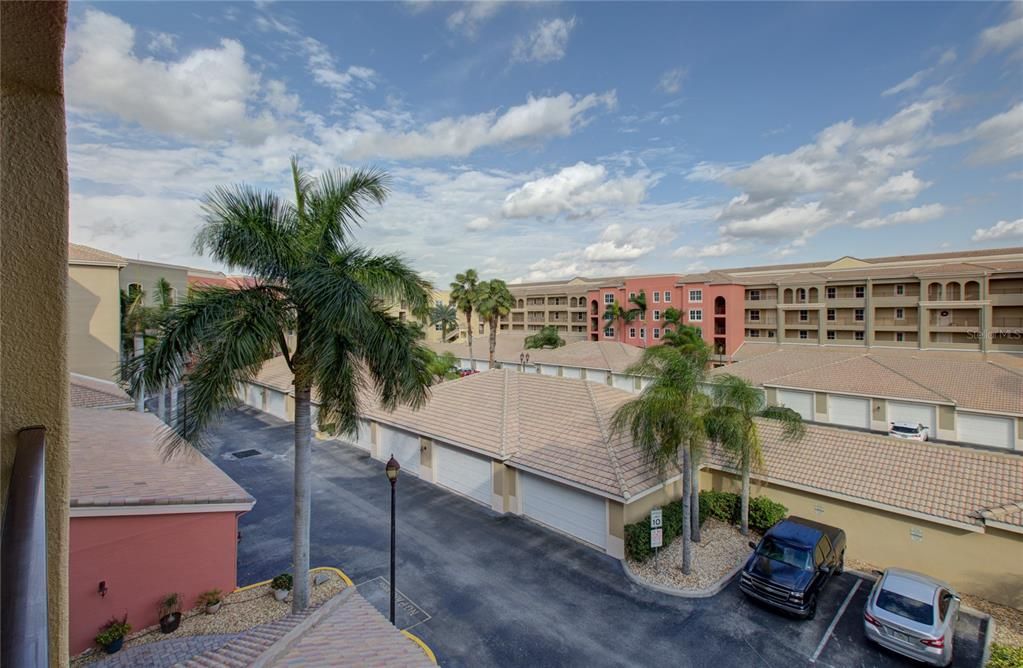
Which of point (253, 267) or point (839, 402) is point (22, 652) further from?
point (839, 402)

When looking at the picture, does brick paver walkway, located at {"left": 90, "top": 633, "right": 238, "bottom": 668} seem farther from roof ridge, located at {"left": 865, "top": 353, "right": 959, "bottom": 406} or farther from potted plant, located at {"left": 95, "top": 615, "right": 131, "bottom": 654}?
roof ridge, located at {"left": 865, "top": 353, "right": 959, "bottom": 406}

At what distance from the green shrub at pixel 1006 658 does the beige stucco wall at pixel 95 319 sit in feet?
137

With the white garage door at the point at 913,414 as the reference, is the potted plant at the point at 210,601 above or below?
below

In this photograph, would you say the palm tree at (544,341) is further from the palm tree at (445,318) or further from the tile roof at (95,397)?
the tile roof at (95,397)

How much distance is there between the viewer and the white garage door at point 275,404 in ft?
111

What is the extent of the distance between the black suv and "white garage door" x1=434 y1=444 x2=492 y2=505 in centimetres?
955

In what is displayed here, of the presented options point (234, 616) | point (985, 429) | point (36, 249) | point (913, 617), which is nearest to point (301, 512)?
point (234, 616)

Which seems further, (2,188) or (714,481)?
(714,481)

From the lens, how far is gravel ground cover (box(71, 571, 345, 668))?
11.0 meters

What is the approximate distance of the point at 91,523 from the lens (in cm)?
1076

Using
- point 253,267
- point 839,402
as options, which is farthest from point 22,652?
point 839,402

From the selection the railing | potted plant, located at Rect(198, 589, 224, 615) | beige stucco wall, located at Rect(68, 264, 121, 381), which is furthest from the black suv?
beige stucco wall, located at Rect(68, 264, 121, 381)

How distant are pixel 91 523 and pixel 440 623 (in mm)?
8327

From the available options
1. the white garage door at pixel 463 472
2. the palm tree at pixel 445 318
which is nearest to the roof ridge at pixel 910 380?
the white garage door at pixel 463 472
